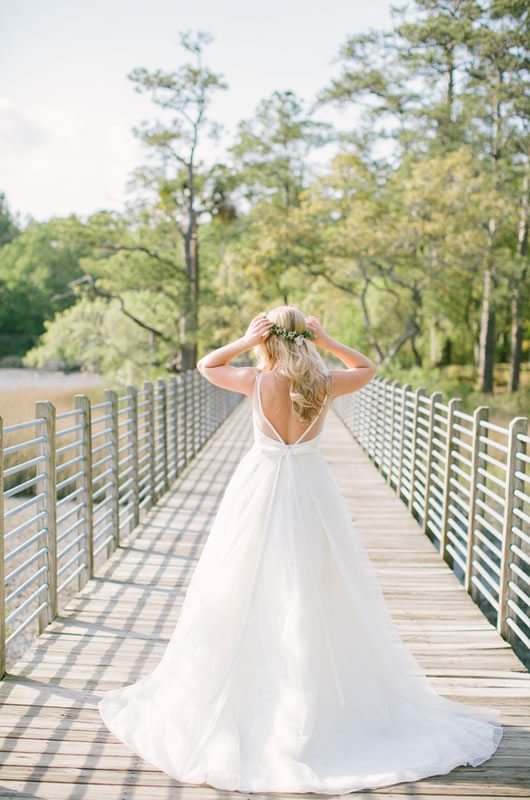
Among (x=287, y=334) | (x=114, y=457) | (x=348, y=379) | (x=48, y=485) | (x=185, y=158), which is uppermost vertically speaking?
(x=185, y=158)

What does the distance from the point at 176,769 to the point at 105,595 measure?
107 inches

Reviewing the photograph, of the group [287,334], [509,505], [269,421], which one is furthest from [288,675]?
[509,505]

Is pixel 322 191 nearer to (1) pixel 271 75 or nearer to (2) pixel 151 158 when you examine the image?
(2) pixel 151 158

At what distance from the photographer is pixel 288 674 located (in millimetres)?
3531

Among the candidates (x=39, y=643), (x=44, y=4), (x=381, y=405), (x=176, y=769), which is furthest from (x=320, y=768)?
(x=44, y=4)

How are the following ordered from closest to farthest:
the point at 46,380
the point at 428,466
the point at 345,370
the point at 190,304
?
the point at 345,370
the point at 428,466
the point at 190,304
the point at 46,380

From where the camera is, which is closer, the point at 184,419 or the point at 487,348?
the point at 184,419

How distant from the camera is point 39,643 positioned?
4.95m

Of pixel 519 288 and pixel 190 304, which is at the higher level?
pixel 519 288

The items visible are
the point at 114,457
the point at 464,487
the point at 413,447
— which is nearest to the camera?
Answer: the point at 114,457

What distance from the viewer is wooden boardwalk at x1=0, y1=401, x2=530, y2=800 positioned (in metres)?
3.38

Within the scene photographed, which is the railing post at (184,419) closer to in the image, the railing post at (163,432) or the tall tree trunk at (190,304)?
the railing post at (163,432)

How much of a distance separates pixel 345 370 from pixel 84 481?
291 cm

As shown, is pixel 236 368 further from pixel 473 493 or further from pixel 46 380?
pixel 46 380
